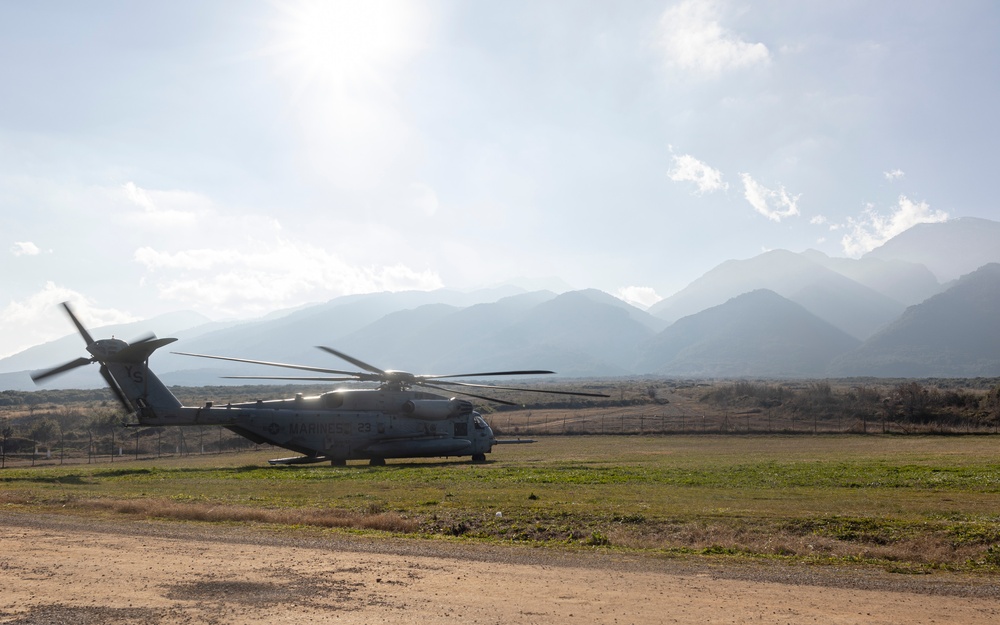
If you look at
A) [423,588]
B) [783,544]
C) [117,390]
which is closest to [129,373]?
[117,390]

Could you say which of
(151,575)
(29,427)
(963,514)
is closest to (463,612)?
(151,575)

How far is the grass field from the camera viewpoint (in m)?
16.4

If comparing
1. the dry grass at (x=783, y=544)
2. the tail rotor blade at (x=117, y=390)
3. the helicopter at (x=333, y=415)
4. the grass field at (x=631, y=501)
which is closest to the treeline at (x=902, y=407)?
the grass field at (x=631, y=501)

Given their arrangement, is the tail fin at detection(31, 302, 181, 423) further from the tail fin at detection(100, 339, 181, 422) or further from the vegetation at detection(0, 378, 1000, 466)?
the vegetation at detection(0, 378, 1000, 466)

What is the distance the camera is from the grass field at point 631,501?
16422 millimetres

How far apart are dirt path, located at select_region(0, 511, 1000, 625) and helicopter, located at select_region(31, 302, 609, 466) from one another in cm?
1838

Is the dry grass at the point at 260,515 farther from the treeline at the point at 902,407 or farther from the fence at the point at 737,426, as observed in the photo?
the treeline at the point at 902,407

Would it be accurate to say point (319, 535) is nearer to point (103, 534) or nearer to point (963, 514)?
point (103, 534)

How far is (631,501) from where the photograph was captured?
A: 891 inches

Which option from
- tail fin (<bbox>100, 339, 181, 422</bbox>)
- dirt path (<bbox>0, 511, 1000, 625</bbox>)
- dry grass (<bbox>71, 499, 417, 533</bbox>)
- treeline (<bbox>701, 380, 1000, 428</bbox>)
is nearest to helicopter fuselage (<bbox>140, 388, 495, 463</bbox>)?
tail fin (<bbox>100, 339, 181, 422</bbox>)

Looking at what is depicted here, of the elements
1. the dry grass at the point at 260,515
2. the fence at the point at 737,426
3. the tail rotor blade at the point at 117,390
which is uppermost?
the tail rotor blade at the point at 117,390

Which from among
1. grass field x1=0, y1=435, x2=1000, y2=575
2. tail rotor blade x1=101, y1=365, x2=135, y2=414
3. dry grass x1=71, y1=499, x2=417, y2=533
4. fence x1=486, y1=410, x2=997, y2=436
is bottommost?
fence x1=486, y1=410, x2=997, y2=436

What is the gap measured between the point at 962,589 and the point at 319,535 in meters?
13.2

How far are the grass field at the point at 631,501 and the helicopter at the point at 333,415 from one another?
130cm
